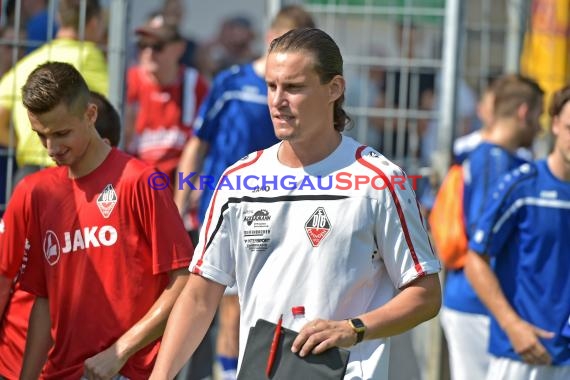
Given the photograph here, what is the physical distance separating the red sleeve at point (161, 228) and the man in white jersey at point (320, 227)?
19.4 inches

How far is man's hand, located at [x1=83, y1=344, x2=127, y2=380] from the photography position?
5.10 metres

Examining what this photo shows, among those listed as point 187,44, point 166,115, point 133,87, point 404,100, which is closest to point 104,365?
point 404,100

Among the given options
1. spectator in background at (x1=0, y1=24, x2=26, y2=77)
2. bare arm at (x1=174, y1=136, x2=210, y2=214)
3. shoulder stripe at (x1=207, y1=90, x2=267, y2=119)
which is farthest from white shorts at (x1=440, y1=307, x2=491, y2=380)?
spectator in background at (x1=0, y1=24, x2=26, y2=77)

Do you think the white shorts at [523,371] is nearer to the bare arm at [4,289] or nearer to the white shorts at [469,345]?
the white shorts at [469,345]

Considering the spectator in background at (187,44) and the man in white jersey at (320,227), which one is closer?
the man in white jersey at (320,227)

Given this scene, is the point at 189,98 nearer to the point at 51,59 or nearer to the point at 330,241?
the point at 51,59

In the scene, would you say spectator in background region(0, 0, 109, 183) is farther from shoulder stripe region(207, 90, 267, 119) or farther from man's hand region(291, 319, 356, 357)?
man's hand region(291, 319, 356, 357)

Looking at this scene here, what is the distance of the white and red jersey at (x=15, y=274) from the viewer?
544cm


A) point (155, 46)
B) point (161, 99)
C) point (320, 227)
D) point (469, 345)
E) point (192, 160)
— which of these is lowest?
point (469, 345)

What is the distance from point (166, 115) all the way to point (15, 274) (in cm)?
469

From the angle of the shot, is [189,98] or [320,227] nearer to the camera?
[320,227]

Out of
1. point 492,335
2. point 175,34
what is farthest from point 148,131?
point 492,335

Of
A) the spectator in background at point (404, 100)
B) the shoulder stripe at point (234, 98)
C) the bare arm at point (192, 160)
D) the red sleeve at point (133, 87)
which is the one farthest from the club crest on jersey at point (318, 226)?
the red sleeve at point (133, 87)

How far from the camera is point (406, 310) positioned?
4539mm
